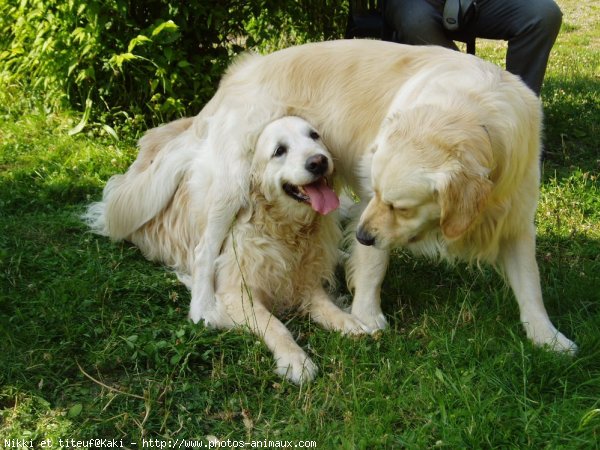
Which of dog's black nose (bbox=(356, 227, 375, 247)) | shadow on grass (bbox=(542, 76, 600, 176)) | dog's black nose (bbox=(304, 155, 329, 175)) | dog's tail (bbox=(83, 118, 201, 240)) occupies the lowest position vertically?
shadow on grass (bbox=(542, 76, 600, 176))

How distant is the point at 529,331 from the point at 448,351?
387 mm

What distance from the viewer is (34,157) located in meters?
4.75

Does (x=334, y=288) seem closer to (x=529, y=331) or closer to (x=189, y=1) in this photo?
(x=529, y=331)

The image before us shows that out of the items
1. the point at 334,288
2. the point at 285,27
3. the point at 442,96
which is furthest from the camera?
the point at 285,27

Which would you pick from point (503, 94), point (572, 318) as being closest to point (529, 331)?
point (572, 318)

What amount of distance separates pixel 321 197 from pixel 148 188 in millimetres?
1086

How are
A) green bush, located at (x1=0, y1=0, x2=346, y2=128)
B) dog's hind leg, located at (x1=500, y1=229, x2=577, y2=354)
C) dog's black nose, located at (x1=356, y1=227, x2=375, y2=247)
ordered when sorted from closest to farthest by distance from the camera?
dog's black nose, located at (x1=356, y1=227, x2=375, y2=247)
dog's hind leg, located at (x1=500, y1=229, x2=577, y2=354)
green bush, located at (x1=0, y1=0, x2=346, y2=128)

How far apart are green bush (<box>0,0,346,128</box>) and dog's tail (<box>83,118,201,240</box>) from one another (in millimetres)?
940

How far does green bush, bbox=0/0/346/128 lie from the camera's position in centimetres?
462

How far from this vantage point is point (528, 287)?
9.81 feet

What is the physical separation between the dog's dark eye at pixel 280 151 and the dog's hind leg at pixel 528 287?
1.04 meters

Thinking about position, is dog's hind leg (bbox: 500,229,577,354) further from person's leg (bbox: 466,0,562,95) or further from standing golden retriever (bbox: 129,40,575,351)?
person's leg (bbox: 466,0,562,95)

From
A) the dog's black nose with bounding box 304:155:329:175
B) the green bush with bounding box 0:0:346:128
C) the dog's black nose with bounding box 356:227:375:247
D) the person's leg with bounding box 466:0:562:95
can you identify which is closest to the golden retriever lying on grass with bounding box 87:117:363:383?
the dog's black nose with bounding box 304:155:329:175

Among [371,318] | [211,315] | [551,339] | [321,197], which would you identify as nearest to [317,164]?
[321,197]
